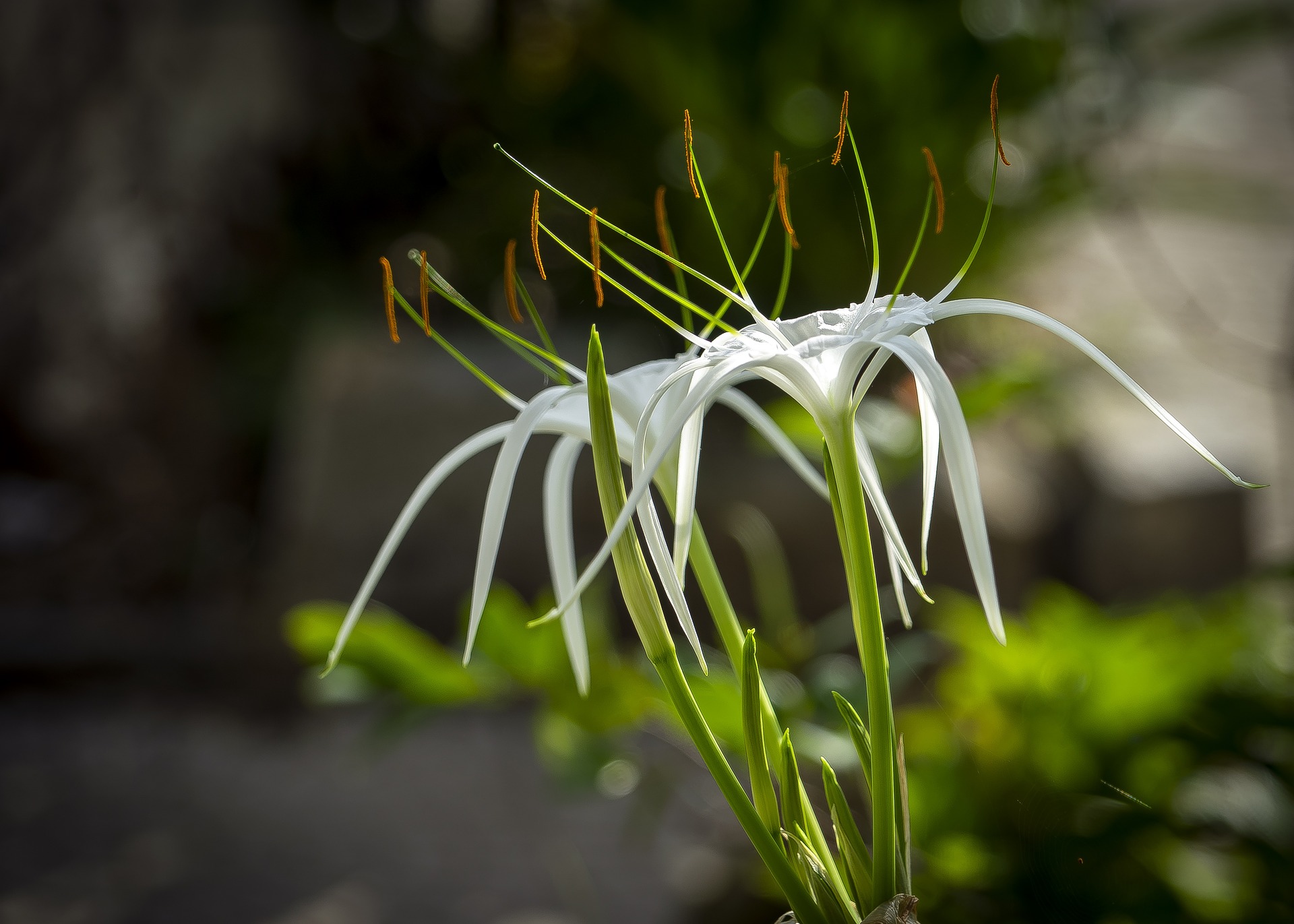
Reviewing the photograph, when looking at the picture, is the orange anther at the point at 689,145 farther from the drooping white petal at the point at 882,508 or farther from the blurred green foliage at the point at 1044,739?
the blurred green foliage at the point at 1044,739

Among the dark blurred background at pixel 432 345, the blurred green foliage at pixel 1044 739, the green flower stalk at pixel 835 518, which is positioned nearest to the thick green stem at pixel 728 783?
the green flower stalk at pixel 835 518

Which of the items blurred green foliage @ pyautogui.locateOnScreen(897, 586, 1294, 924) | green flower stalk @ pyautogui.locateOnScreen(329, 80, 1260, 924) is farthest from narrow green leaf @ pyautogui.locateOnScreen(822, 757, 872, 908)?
blurred green foliage @ pyautogui.locateOnScreen(897, 586, 1294, 924)

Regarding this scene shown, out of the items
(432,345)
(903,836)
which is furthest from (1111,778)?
(432,345)

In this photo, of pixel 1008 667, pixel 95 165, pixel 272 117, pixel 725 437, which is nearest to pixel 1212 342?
pixel 725 437

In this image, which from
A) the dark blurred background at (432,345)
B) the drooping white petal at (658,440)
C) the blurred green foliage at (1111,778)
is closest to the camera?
the drooping white petal at (658,440)

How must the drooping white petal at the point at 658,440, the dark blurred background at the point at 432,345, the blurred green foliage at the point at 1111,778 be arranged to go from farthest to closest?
the dark blurred background at the point at 432,345, the blurred green foliage at the point at 1111,778, the drooping white petal at the point at 658,440

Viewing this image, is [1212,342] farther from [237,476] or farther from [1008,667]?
[237,476]

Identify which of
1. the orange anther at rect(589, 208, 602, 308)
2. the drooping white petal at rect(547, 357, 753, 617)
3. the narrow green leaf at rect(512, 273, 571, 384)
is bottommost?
the drooping white petal at rect(547, 357, 753, 617)

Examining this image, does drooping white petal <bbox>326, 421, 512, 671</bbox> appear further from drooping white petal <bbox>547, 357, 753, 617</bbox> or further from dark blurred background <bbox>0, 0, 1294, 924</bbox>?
dark blurred background <bbox>0, 0, 1294, 924</bbox>
